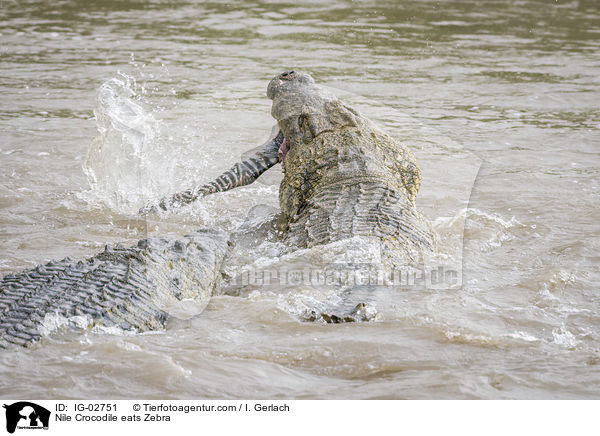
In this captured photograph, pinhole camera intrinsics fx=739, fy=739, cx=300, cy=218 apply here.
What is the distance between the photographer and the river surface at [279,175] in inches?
133

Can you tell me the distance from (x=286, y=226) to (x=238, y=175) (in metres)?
0.76

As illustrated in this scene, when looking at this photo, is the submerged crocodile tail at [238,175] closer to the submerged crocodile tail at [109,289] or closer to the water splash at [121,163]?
the water splash at [121,163]

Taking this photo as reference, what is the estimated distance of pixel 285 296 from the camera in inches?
161

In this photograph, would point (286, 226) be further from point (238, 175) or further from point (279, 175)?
point (279, 175)

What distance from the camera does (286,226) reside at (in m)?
4.97

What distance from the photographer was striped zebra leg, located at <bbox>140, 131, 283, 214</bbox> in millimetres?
5477

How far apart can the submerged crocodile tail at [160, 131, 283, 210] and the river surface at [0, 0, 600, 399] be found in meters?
0.28

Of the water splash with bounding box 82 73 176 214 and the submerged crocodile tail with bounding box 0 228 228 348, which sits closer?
the submerged crocodile tail with bounding box 0 228 228 348

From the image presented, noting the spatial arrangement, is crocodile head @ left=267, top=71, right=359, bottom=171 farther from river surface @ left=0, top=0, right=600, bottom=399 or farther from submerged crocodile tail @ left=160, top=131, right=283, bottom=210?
river surface @ left=0, top=0, right=600, bottom=399

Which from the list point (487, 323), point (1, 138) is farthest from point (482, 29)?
point (487, 323)
